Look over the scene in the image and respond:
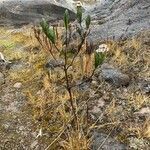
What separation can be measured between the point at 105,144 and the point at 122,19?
153 inches

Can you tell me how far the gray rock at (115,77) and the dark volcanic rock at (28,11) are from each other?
534 cm

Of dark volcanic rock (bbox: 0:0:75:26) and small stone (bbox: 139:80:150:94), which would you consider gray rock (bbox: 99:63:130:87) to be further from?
dark volcanic rock (bbox: 0:0:75:26)

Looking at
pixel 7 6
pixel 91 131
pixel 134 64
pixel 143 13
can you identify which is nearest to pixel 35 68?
pixel 134 64

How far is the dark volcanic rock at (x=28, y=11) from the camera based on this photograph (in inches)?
398

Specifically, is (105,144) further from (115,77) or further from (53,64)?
(53,64)

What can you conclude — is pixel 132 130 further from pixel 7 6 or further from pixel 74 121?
pixel 7 6

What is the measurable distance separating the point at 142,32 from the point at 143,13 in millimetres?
1046

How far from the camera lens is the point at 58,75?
4.93 metres

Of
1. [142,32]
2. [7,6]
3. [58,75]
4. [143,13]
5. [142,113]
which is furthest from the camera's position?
[7,6]

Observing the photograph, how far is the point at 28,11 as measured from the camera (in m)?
10.7

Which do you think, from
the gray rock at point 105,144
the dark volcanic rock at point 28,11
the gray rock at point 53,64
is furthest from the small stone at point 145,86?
the dark volcanic rock at point 28,11

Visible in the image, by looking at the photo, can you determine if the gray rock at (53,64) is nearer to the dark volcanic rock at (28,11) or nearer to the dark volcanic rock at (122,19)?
the dark volcanic rock at (122,19)

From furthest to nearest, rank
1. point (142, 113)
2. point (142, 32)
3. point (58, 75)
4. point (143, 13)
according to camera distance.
A: 1. point (143, 13)
2. point (142, 32)
3. point (58, 75)
4. point (142, 113)

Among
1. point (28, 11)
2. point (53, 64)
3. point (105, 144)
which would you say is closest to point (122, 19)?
point (53, 64)
